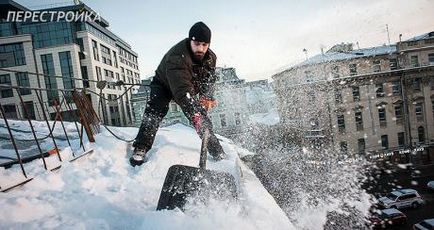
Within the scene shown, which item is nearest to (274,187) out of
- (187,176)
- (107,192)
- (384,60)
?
(187,176)

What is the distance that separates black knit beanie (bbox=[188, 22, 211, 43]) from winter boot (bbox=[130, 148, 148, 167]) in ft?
4.40

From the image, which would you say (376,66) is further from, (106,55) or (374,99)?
(106,55)

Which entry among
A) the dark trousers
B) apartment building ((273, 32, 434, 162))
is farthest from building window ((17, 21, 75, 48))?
the dark trousers

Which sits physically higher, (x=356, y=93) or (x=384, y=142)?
(x=356, y=93)

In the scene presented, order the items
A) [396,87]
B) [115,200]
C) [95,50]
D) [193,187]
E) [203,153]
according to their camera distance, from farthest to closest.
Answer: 1. [95,50]
2. [396,87]
3. [203,153]
4. [115,200]
5. [193,187]

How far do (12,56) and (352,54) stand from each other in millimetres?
36811

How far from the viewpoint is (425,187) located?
2377 centimetres

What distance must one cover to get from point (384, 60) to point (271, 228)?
33.6m

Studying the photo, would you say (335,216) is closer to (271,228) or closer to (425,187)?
(271,228)

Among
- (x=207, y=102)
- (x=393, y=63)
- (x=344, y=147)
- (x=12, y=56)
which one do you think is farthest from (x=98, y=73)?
(x=207, y=102)

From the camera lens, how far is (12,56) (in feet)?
114

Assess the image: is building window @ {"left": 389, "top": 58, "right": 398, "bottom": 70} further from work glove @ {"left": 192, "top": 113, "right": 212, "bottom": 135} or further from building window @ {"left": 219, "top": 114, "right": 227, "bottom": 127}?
work glove @ {"left": 192, "top": 113, "right": 212, "bottom": 135}

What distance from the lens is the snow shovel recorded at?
1985 millimetres

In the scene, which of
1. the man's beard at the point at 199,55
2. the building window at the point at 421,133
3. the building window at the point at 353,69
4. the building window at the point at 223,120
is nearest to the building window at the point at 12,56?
the building window at the point at 223,120
